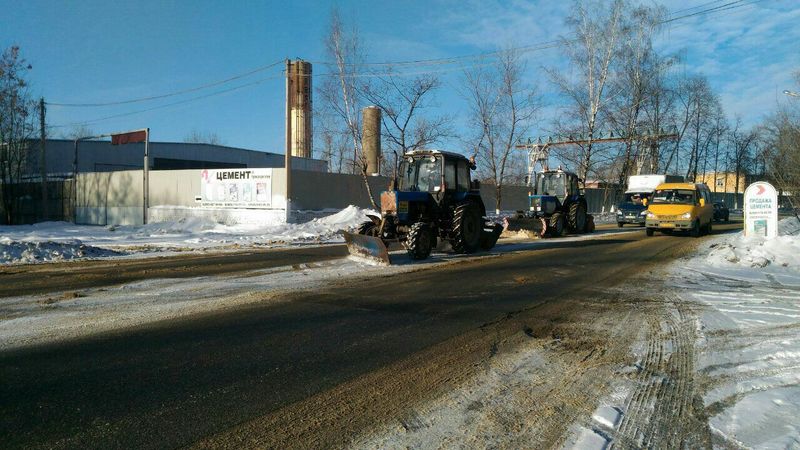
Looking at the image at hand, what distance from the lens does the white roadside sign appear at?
15.3 meters

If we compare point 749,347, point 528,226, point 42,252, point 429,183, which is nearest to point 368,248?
point 429,183

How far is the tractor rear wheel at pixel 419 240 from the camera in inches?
497

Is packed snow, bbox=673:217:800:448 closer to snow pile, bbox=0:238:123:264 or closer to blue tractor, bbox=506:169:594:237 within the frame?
blue tractor, bbox=506:169:594:237

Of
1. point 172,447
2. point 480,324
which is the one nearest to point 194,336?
point 172,447

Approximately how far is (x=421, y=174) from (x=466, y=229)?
186 cm

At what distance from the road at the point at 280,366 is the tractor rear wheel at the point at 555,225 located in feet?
40.3

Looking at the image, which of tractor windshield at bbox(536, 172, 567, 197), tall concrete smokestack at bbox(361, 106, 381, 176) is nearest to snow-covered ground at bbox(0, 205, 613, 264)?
tall concrete smokestack at bbox(361, 106, 381, 176)

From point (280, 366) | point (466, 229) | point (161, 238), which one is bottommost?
point (280, 366)

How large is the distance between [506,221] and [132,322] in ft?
52.1

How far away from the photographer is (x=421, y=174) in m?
14.1

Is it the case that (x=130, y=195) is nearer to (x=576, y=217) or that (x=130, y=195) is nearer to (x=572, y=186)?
(x=572, y=186)

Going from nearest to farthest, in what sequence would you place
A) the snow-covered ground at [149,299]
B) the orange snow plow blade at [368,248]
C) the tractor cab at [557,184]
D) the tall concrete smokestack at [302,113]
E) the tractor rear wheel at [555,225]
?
the snow-covered ground at [149,299]
the orange snow plow blade at [368,248]
the tractor rear wheel at [555,225]
the tractor cab at [557,184]
the tall concrete smokestack at [302,113]

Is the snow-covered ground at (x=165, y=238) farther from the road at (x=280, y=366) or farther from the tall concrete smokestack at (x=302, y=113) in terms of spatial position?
the tall concrete smokestack at (x=302, y=113)

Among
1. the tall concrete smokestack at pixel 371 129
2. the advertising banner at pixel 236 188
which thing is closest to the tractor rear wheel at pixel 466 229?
the advertising banner at pixel 236 188
